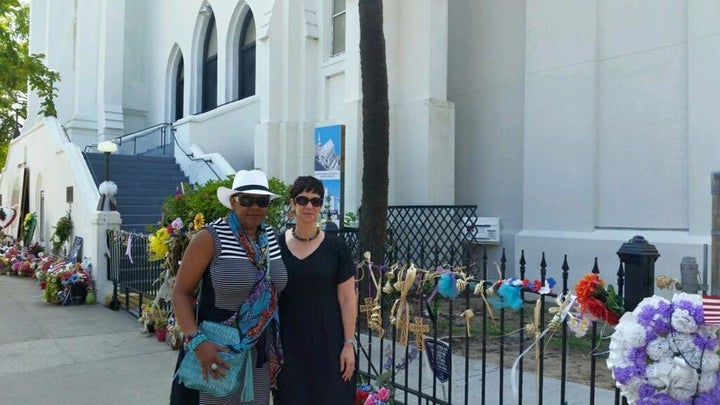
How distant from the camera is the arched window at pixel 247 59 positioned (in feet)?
62.6

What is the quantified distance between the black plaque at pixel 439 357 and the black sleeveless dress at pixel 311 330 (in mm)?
854

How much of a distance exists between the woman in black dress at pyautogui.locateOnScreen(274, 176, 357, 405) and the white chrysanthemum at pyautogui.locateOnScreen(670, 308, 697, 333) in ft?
5.28

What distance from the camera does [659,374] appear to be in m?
2.31

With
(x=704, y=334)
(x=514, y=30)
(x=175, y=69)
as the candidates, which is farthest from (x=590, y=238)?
(x=175, y=69)

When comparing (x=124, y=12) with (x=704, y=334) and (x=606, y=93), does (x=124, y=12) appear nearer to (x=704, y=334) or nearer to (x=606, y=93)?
(x=606, y=93)

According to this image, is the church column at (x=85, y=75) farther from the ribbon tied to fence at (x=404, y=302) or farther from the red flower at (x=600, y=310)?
the red flower at (x=600, y=310)

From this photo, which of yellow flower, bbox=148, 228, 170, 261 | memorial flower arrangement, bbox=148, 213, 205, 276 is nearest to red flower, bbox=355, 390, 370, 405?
memorial flower arrangement, bbox=148, 213, 205, 276

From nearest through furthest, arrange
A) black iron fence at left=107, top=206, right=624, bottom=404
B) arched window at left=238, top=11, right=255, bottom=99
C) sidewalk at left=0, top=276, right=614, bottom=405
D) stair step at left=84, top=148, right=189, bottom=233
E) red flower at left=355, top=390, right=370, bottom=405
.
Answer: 1. black iron fence at left=107, top=206, right=624, bottom=404
2. red flower at left=355, top=390, right=370, bottom=405
3. sidewalk at left=0, top=276, right=614, bottom=405
4. stair step at left=84, top=148, right=189, bottom=233
5. arched window at left=238, top=11, right=255, bottom=99

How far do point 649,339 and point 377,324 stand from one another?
228cm

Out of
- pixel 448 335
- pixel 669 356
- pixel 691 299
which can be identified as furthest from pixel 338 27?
pixel 669 356

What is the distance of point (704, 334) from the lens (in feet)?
7.72

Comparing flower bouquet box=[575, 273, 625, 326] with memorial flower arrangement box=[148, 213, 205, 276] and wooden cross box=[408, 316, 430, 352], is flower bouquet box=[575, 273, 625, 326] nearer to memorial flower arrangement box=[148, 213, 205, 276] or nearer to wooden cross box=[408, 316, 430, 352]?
wooden cross box=[408, 316, 430, 352]

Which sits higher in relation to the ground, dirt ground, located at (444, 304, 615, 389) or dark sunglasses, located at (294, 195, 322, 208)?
dark sunglasses, located at (294, 195, 322, 208)

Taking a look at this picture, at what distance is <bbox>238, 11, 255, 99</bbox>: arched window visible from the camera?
19.1 metres
